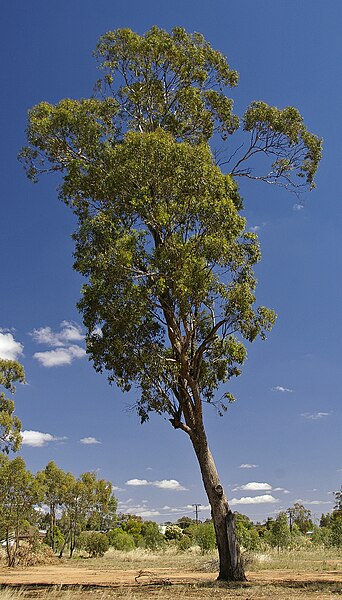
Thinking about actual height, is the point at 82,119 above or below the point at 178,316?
above

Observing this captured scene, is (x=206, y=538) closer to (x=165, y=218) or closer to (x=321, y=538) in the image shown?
(x=321, y=538)

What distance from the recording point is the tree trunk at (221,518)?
629 inches

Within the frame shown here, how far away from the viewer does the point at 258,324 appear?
17.9m

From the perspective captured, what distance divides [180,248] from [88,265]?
8.88 feet

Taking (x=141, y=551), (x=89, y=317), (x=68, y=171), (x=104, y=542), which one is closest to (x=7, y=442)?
(x=89, y=317)

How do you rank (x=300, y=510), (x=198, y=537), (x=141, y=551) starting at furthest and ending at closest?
(x=300, y=510) < (x=141, y=551) < (x=198, y=537)

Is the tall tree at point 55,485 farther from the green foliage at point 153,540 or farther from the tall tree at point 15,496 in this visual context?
the tall tree at point 15,496

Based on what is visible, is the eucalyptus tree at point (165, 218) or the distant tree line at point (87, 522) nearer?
the eucalyptus tree at point (165, 218)

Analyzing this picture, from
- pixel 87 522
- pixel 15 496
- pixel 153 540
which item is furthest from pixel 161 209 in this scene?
pixel 87 522

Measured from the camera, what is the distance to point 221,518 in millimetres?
16344

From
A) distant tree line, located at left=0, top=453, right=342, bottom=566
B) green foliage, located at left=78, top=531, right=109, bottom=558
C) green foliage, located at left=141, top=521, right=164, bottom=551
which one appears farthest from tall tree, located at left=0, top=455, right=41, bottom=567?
green foliage, located at left=78, top=531, right=109, bottom=558

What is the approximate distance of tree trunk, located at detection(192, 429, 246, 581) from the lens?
16.0 m

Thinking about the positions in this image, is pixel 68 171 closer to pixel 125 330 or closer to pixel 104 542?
pixel 125 330

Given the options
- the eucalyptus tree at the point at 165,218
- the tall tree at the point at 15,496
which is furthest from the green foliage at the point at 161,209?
the tall tree at the point at 15,496
